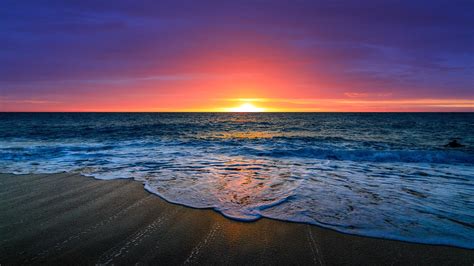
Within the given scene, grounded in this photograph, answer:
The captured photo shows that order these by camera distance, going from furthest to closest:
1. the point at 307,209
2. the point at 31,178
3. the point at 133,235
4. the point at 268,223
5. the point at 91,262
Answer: the point at 31,178, the point at 307,209, the point at 268,223, the point at 133,235, the point at 91,262

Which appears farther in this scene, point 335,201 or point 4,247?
point 335,201

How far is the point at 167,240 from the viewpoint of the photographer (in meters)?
3.99

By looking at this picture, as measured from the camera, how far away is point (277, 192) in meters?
6.62

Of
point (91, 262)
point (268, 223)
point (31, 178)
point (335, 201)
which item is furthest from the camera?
point (31, 178)

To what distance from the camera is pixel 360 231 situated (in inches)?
172

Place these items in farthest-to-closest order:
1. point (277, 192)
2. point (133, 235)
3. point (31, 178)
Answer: point (31, 178), point (277, 192), point (133, 235)

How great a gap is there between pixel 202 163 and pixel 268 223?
6.80m

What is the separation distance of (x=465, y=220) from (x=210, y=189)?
541 cm

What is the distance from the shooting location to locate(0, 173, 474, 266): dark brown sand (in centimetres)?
347

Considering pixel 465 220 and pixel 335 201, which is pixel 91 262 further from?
pixel 465 220

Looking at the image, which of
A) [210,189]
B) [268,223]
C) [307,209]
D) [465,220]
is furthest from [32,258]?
[465,220]

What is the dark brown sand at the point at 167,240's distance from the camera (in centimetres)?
347

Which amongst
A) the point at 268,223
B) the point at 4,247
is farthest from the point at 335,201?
the point at 4,247

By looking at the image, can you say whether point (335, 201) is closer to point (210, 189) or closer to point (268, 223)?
point (268, 223)
